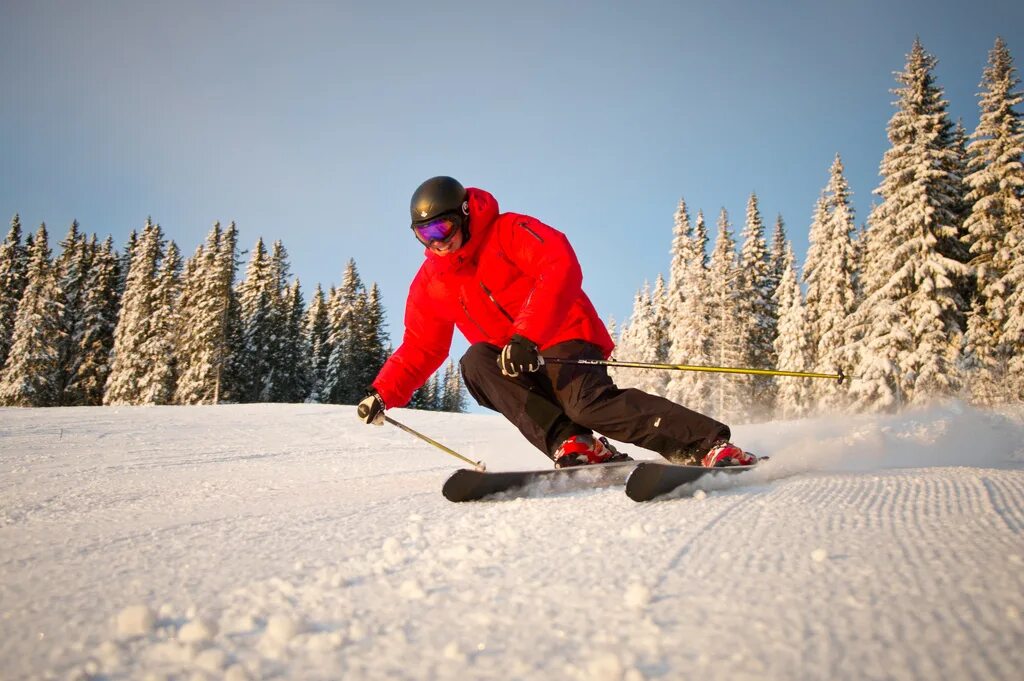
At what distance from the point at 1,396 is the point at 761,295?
46101 millimetres

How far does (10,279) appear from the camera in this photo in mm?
38875

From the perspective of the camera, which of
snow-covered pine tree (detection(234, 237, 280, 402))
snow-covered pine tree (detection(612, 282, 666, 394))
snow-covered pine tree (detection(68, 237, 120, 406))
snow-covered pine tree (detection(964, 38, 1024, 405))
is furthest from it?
snow-covered pine tree (detection(234, 237, 280, 402))

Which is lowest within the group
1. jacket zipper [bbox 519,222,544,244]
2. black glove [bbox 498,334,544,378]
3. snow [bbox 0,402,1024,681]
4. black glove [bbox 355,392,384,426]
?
snow [bbox 0,402,1024,681]

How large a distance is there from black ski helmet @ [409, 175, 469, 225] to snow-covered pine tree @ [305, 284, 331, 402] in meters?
41.7

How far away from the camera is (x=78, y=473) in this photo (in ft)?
11.9

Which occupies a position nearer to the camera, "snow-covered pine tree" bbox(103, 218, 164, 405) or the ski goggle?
the ski goggle

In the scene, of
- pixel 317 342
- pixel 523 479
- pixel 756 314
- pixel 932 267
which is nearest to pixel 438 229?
pixel 523 479

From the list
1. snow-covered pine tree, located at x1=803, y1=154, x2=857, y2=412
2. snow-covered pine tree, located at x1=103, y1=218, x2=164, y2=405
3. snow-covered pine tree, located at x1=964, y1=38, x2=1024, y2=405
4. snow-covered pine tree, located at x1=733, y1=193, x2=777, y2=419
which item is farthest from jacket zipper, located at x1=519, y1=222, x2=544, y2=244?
snow-covered pine tree, located at x1=103, y1=218, x2=164, y2=405

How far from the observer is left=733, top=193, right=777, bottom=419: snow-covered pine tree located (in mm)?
30547

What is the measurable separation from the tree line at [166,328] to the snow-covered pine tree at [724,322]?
26.5 meters

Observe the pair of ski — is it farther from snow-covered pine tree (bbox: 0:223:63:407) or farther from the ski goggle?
snow-covered pine tree (bbox: 0:223:63:407)

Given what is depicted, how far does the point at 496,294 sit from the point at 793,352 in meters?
28.7

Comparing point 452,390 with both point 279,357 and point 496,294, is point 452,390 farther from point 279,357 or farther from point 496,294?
point 496,294

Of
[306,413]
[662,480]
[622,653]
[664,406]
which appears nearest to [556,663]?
[622,653]
